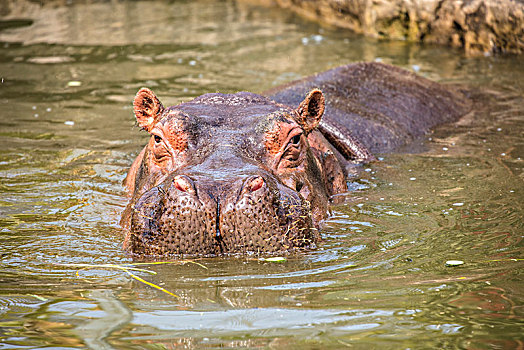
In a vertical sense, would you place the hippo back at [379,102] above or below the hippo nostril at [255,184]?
below

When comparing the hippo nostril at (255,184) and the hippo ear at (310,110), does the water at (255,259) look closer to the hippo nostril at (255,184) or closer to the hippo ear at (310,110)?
the hippo nostril at (255,184)

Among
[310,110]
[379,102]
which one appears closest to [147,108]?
[310,110]

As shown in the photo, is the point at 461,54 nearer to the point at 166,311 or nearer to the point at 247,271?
the point at 247,271

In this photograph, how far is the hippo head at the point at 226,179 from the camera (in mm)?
4672

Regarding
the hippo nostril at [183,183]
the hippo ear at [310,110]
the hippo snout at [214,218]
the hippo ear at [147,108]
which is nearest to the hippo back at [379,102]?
the hippo ear at [310,110]

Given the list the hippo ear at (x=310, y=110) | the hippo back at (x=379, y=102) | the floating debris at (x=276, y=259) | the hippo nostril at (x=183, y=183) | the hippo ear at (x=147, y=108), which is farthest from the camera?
the hippo back at (x=379, y=102)

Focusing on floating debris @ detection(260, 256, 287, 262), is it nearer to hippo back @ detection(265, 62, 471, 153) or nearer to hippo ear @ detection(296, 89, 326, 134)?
hippo ear @ detection(296, 89, 326, 134)

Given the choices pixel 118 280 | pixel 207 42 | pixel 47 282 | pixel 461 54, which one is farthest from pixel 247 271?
pixel 207 42

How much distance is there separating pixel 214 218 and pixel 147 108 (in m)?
1.72

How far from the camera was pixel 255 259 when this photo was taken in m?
4.75

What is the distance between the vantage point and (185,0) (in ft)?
63.5

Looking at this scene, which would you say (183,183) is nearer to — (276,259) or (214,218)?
(214,218)

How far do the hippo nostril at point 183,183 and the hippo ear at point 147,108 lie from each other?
139cm

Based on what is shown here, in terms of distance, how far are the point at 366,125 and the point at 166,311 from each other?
4875 mm
